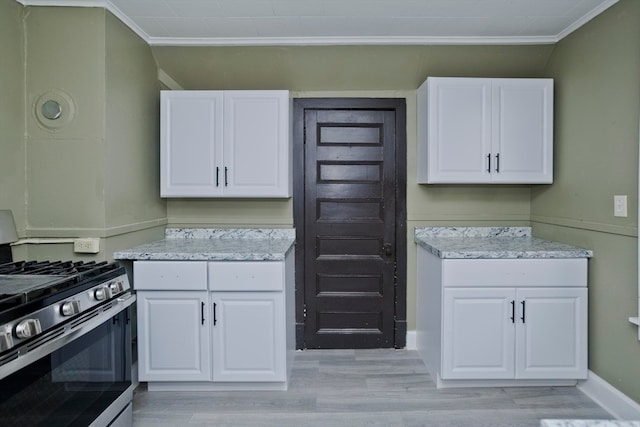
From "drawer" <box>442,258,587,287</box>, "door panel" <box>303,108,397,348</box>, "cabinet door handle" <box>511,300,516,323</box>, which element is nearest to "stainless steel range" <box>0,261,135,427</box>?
"door panel" <box>303,108,397,348</box>

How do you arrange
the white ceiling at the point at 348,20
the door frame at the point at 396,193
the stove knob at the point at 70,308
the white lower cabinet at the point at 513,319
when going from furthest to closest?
the door frame at the point at 396,193
the white lower cabinet at the point at 513,319
the white ceiling at the point at 348,20
the stove knob at the point at 70,308

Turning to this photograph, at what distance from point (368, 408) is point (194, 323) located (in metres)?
1.15

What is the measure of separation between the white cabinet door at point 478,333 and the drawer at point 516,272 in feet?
0.21

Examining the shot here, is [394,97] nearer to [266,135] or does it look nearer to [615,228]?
[266,135]

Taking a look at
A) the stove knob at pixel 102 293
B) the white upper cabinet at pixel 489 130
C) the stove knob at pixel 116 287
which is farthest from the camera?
the white upper cabinet at pixel 489 130

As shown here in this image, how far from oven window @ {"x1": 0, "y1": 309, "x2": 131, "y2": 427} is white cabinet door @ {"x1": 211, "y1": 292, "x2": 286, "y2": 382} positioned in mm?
569

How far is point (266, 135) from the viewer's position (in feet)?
9.82

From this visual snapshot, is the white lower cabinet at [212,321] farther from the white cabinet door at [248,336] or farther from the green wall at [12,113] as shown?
the green wall at [12,113]

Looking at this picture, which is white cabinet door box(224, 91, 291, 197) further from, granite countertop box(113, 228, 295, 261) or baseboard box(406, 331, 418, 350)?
baseboard box(406, 331, 418, 350)

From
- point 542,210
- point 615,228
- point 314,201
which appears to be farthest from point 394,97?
point 615,228

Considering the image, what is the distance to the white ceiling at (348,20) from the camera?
251 centimetres

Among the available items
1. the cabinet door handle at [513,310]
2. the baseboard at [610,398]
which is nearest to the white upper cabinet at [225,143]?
the cabinet door handle at [513,310]

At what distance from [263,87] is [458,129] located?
149 centimetres

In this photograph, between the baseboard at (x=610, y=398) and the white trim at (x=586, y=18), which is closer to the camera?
the baseboard at (x=610, y=398)
